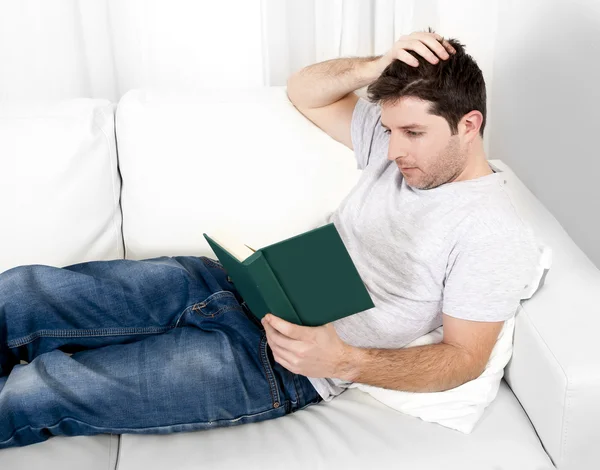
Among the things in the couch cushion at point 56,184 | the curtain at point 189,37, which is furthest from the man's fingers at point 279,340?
the curtain at point 189,37

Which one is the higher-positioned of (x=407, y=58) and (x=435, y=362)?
(x=407, y=58)

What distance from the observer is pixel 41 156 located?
175 centimetres

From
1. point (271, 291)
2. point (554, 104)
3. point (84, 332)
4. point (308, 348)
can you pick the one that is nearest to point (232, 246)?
point (271, 291)

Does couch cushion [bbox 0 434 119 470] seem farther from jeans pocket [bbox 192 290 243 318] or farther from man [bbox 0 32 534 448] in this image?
jeans pocket [bbox 192 290 243 318]

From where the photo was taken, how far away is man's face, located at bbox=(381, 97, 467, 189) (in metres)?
1.47

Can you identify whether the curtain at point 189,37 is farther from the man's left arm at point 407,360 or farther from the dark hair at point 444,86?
the man's left arm at point 407,360

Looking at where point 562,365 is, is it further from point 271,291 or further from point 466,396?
point 271,291

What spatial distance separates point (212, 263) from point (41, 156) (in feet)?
1.57

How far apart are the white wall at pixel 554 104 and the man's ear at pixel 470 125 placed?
58 cm

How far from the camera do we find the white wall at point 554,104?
6.38ft

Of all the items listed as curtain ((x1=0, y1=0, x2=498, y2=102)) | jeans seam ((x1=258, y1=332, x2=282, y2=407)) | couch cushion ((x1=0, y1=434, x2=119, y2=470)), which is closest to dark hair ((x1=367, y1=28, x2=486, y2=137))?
jeans seam ((x1=258, y1=332, x2=282, y2=407))

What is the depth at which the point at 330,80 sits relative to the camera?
1.77 metres

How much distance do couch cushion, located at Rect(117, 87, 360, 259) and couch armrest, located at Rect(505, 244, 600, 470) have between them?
56cm

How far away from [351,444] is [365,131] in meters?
0.74
